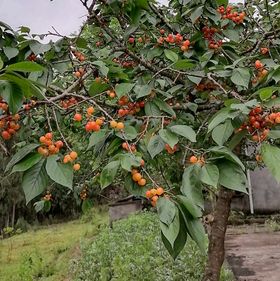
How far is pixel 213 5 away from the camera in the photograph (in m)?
1.76

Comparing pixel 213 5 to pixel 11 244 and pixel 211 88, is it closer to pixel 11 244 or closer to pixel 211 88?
pixel 211 88

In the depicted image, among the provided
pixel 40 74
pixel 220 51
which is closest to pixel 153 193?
pixel 40 74

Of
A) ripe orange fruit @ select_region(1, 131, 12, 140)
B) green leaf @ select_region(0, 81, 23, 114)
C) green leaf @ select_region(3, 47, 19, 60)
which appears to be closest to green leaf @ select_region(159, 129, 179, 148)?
green leaf @ select_region(0, 81, 23, 114)

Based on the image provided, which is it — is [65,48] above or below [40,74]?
above

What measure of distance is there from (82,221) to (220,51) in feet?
36.3

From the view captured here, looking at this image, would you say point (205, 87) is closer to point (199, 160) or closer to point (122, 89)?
point (122, 89)

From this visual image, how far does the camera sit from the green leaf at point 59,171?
0.87 m

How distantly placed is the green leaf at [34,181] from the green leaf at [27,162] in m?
0.01

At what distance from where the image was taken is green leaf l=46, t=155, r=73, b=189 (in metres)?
0.87

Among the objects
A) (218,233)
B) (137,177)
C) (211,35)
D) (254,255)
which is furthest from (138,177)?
(254,255)

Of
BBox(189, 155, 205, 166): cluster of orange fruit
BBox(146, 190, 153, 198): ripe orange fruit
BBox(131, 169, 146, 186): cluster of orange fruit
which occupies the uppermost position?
BBox(189, 155, 205, 166): cluster of orange fruit

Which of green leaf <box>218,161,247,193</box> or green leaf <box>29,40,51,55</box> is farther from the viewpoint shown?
green leaf <box>29,40,51,55</box>

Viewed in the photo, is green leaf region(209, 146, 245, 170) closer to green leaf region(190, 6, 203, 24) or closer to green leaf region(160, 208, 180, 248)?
green leaf region(160, 208, 180, 248)

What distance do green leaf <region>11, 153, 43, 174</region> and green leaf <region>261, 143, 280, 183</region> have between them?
0.49 meters
